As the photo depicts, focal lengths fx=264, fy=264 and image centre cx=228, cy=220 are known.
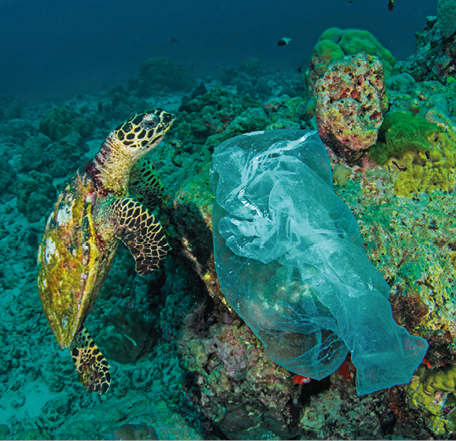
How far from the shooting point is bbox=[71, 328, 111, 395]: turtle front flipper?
2566 millimetres

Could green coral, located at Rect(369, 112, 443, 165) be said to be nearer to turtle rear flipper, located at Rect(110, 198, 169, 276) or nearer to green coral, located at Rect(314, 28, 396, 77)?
turtle rear flipper, located at Rect(110, 198, 169, 276)

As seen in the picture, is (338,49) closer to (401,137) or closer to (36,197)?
(401,137)

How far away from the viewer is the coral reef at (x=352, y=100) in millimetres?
2303

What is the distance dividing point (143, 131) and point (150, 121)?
130mm

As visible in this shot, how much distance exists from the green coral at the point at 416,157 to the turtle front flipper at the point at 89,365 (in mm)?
3263

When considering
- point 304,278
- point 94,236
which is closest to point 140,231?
point 94,236

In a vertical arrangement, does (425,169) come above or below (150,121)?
below

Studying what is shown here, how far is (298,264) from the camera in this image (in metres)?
1.64

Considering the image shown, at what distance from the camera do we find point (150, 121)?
2518mm

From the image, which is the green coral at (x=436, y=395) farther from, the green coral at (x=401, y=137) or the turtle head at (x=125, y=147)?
the turtle head at (x=125, y=147)

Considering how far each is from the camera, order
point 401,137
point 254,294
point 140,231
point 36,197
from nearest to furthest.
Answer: point 254,294
point 140,231
point 401,137
point 36,197

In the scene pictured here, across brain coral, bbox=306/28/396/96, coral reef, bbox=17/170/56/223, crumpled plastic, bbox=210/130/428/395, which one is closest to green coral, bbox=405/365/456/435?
crumpled plastic, bbox=210/130/428/395

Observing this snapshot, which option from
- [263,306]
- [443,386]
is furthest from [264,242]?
[443,386]

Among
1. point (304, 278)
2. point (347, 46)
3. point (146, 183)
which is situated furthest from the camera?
point (347, 46)
